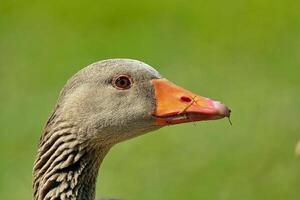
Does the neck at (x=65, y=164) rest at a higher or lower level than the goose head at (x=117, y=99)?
lower

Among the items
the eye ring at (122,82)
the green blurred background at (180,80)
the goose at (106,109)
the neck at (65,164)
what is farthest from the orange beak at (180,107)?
the green blurred background at (180,80)

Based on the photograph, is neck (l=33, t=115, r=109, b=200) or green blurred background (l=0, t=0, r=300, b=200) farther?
green blurred background (l=0, t=0, r=300, b=200)

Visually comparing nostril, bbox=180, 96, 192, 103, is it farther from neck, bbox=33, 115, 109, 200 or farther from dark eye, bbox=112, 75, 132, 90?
neck, bbox=33, 115, 109, 200

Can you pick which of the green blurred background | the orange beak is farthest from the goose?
the green blurred background

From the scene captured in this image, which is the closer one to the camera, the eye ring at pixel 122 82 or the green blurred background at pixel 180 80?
the eye ring at pixel 122 82

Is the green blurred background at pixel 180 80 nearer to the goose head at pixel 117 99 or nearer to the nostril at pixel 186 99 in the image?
the goose head at pixel 117 99

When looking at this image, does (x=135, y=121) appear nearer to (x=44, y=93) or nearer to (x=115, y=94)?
(x=115, y=94)

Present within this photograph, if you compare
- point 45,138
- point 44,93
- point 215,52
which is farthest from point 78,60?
point 45,138

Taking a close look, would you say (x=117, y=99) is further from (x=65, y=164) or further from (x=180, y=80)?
(x=180, y=80)
